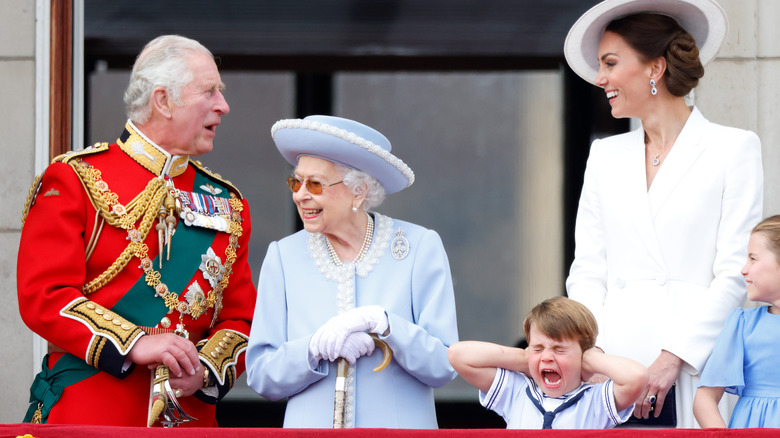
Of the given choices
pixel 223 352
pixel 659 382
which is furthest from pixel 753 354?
pixel 223 352

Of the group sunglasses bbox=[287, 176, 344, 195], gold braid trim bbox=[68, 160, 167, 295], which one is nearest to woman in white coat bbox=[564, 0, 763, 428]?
sunglasses bbox=[287, 176, 344, 195]

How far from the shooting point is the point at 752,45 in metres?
4.64

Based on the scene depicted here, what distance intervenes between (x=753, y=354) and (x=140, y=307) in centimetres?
168

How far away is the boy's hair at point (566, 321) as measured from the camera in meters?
2.84

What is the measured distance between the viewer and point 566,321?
285 cm

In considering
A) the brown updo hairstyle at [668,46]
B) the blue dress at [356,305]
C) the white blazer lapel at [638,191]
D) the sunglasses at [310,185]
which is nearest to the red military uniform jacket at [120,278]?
the blue dress at [356,305]

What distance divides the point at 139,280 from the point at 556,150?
3.08 metres

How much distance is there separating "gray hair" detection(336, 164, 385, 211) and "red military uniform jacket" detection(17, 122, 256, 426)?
0.48 metres

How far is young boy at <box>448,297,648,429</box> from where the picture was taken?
9.16 feet

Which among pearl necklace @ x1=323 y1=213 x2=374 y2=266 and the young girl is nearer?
the young girl

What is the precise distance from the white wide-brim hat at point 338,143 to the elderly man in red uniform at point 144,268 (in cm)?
40

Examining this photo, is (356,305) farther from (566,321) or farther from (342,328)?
(566,321)

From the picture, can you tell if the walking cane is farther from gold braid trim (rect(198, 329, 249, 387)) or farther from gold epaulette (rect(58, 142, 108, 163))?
gold epaulette (rect(58, 142, 108, 163))

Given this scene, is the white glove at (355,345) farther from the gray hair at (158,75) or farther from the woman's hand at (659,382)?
the gray hair at (158,75)
